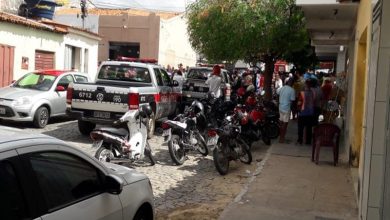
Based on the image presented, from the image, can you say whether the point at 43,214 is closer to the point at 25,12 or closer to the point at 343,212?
the point at 343,212

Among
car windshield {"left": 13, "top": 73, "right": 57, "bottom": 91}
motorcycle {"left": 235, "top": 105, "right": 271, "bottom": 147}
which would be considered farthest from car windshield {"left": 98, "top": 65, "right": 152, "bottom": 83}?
motorcycle {"left": 235, "top": 105, "right": 271, "bottom": 147}

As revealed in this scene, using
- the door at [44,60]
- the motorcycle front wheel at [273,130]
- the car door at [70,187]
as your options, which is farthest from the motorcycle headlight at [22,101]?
the car door at [70,187]

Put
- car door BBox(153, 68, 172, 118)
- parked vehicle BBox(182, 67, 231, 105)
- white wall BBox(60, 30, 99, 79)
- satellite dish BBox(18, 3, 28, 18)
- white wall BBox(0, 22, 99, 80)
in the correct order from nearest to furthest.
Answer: car door BBox(153, 68, 172, 118) < parked vehicle BBox(182, 67, 231, 105) < white wall BBox(0, 22, 99, 80) < satellite dish BBox(18, 3, 28, 18) < white wall BBox(60, 30, 99, 79)

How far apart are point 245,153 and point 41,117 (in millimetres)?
5665

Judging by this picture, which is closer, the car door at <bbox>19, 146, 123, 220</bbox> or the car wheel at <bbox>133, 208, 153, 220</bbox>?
the car door at <bbox>19, 146, 123, 220</bbox>

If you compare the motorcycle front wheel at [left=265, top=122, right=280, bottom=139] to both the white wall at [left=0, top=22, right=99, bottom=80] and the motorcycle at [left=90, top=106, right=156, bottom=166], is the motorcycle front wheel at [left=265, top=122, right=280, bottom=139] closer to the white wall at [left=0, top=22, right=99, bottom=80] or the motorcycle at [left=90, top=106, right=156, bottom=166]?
the motorcycle at [left=90, top=106, right=156, bottom=166]

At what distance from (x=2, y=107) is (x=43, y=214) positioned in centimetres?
1022

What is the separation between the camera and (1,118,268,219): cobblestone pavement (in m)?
7.15

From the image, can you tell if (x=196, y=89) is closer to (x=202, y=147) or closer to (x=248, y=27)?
(x=248, y=27)

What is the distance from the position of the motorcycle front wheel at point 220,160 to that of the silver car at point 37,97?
5651 millimetres

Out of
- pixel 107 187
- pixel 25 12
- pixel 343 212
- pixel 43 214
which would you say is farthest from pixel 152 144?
pixel 25 12

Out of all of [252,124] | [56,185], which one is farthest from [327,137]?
[56,185]

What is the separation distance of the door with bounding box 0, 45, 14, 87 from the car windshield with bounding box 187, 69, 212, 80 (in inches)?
254

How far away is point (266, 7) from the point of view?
1427 cm
